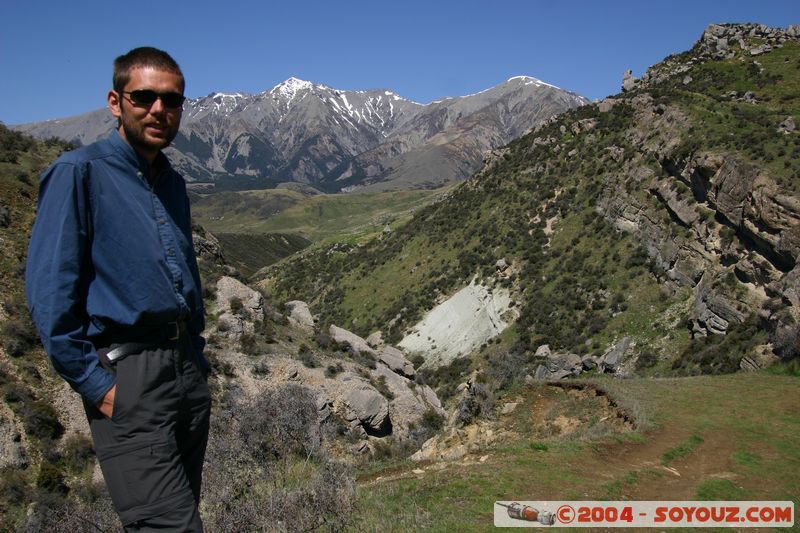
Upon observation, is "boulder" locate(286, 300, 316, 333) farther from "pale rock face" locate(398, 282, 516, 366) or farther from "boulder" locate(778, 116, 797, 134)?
"boulder" locate(778, 116, 797, 134)

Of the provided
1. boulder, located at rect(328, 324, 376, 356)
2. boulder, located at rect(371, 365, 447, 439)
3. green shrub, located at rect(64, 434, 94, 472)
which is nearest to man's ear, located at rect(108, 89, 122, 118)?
green shrub, located at rect(64, 434, 94, 472)

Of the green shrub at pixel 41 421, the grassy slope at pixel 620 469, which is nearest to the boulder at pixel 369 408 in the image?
the grassy slope at pixel 620 469

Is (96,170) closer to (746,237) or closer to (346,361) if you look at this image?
(346,361)

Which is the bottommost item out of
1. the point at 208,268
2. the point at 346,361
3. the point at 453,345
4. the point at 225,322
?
the point at 453,345

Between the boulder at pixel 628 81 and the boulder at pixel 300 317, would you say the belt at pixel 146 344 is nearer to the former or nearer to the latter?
the boulder at pixel 300 317

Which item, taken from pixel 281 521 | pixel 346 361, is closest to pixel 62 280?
pixel 281 521

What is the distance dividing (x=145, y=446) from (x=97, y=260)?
1102 millimetres

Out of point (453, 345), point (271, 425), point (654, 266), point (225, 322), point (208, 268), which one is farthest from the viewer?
point (453, 345)

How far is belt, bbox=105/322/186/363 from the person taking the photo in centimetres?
293

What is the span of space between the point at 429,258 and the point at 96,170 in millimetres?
60199

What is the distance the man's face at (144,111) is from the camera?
3141 millimetres

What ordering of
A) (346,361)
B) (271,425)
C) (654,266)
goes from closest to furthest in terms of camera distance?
(271,425), (346,361), (654,266)

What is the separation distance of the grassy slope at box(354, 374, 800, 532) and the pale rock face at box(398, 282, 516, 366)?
3196 cm

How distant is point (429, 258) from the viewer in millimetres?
62906
